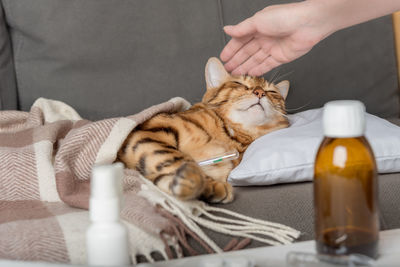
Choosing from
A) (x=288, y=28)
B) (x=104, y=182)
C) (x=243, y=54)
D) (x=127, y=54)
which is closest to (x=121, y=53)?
(x=127, y=54)

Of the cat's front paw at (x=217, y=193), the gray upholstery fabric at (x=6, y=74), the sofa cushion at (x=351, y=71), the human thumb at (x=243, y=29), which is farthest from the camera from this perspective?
the sofa cushion at (x=351, y=71)

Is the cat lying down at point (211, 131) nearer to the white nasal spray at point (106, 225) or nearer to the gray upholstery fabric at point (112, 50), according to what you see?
the gray upholstery fabric at point (112, 50)

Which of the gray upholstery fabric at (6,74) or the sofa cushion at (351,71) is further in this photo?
the sofa cushion at (351,71)

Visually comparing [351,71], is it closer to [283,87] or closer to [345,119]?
[283,87]

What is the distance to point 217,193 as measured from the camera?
3.52 ft

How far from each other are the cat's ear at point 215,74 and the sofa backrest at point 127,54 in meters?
0.14

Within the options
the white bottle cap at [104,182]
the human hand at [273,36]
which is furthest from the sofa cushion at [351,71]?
the white bottle cap at [104,182]

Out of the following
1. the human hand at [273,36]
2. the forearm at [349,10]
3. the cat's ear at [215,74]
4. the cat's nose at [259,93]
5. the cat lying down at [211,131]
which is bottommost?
the cat lying down at [211,131]

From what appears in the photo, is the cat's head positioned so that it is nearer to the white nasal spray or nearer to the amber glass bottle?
the amber glass bottle

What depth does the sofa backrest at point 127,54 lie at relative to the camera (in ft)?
5.87

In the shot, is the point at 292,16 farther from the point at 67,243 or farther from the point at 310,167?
the point at 67,243

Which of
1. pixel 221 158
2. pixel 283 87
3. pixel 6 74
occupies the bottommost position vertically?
pixel 221 158

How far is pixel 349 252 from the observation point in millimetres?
665

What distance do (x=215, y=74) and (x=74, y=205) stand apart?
823mm
